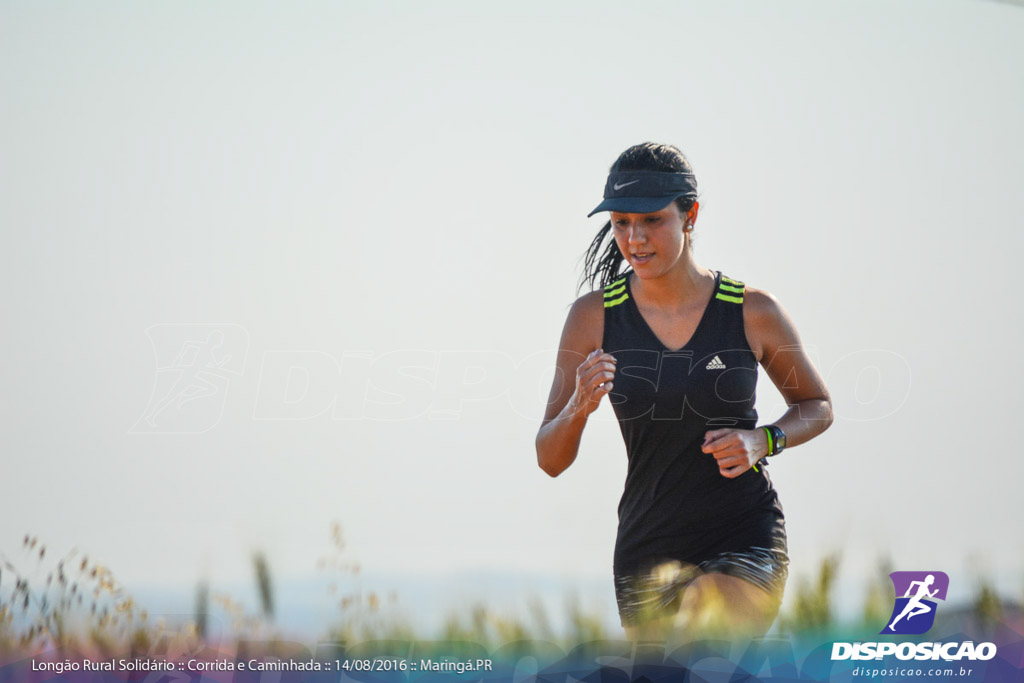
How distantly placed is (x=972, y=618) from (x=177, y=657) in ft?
6.89

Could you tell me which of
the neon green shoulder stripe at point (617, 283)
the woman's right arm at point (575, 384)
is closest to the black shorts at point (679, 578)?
the woman's right arm at point (575, 384)

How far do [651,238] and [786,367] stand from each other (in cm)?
42

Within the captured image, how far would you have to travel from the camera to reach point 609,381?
2160mm

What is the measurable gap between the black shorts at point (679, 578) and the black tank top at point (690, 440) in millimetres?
20

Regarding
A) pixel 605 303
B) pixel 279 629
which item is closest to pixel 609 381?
pixel 605 303

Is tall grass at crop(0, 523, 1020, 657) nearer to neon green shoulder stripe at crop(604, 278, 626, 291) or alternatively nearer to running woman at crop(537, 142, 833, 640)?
running woman at crop(537, 142, 833, 640)

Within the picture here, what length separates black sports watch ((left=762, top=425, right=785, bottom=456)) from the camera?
226 cm

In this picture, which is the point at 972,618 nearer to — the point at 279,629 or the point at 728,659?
the point at 728,659

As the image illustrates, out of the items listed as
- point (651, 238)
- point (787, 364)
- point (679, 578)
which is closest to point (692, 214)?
point (651, 238)

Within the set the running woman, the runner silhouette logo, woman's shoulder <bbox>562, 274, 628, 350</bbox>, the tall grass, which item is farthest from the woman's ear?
the runner silhouette logo

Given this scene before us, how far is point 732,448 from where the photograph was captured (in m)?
2.16

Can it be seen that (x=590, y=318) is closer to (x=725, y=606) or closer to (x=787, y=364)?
(x=787, y=364)

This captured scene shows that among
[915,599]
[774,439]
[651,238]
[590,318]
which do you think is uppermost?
[651,238]

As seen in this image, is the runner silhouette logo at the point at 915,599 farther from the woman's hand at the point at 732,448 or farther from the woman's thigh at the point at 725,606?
the woman's hand at the point at 732,448
